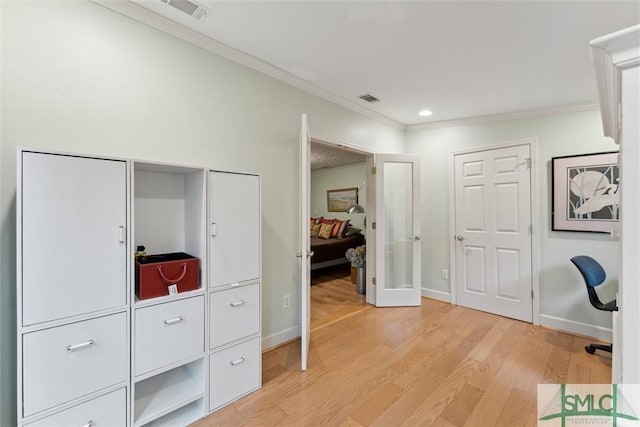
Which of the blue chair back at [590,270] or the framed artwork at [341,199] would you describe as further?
the framed artwork at [341,199]

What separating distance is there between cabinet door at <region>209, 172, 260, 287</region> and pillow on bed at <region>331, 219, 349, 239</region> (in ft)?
13.4

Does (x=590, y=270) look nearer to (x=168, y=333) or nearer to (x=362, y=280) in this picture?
(x=362, y=280)

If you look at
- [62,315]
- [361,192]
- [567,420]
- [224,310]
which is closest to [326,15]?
[224,310]

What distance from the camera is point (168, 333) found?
1.59 meters

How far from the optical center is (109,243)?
140 cm

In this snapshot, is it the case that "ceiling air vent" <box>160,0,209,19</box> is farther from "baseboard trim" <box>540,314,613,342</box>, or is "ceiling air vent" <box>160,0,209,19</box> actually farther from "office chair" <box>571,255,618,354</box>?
"baseboard trim" <box>540,314,613,342</box>

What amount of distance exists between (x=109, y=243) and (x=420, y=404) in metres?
2.09

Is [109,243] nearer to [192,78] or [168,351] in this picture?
[168,351]

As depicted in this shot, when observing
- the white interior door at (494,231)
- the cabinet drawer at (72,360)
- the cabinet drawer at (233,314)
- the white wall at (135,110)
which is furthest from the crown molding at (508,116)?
the cabinet drawer at (72,360)

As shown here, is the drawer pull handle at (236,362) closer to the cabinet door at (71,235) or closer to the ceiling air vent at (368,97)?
the cabinet door at (71,235)

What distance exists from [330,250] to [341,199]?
1843 millimetres

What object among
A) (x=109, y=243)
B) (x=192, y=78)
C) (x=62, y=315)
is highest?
(x=192, y=78)

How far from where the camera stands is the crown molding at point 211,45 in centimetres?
171

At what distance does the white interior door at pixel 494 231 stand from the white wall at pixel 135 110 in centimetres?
229
